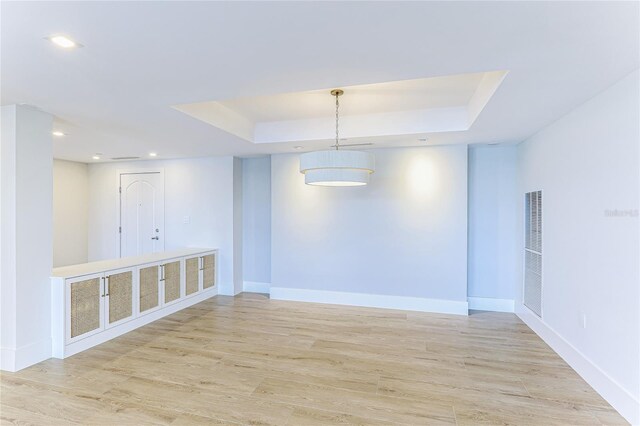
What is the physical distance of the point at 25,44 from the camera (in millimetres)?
1897

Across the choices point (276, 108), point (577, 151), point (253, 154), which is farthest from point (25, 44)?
point (577, 151)

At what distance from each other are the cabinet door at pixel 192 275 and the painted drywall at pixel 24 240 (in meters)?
1.91

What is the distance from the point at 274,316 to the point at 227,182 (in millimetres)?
Answer: 2374

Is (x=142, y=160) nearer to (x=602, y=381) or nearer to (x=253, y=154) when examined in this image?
(x=253, y=154)

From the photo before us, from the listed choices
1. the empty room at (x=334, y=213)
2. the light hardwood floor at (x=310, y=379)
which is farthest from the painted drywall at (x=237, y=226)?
the light hardwood floor at (x=310, y=379)

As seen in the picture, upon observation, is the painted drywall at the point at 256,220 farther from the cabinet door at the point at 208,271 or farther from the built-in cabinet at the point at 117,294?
the built-in cabinet at the point at 117,294

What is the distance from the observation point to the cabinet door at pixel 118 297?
12.1 feet

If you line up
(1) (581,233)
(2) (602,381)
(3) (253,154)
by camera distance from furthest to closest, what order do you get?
(3) (253,154) < (1) (581,233) < (2) (602,381)

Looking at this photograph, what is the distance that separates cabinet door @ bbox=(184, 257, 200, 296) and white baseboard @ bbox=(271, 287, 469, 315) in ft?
3.89

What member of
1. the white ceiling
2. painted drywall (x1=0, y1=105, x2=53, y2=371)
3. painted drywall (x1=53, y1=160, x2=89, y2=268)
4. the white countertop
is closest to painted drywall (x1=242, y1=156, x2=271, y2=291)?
the white countertop

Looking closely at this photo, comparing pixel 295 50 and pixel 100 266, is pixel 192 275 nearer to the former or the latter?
pixel 100 266

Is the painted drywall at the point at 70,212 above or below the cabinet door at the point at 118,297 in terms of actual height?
above

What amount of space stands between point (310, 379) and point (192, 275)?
9.83 ft

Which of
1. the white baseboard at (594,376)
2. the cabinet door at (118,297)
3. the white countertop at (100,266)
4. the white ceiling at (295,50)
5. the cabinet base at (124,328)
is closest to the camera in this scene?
the white ceiling at (295,50)
